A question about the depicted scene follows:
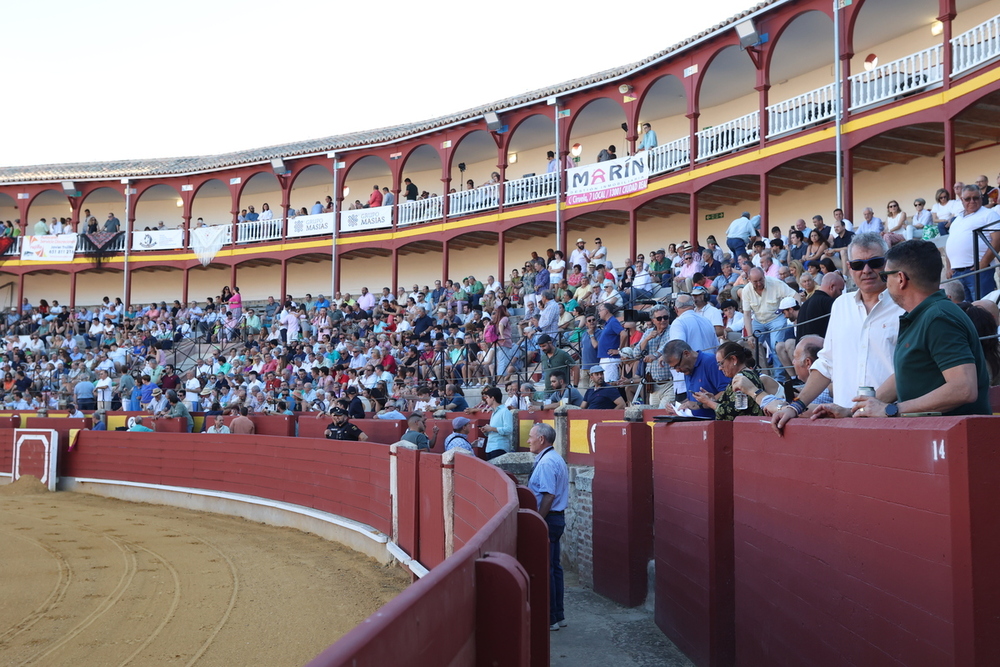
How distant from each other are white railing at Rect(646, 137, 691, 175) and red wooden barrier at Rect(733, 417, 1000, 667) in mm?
16464

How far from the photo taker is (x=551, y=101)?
2314 centimetres

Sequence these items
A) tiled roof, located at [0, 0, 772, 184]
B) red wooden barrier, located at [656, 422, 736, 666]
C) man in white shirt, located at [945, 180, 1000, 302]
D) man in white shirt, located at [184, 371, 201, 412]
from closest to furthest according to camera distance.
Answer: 1. red wooden barrier, located at [656, 422, 736, 666]
2. man in white shirt, located at [945, 180, 1000, 302]
3. man in white shirt, located at [184, 371, 201, 412]
4. tiled roof, located at [0, 0, 772, 184]

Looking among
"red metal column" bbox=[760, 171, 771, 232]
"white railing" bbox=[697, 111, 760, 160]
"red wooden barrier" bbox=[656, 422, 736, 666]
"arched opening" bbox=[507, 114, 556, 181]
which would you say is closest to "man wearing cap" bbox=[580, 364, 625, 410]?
"red wooden barrier" bbox=[656, 422, 736, 666]

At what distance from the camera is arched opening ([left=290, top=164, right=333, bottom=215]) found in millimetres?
30875

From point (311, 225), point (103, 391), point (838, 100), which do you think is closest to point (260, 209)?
point (311, 225)

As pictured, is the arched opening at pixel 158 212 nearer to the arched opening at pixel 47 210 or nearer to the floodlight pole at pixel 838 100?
the arched opening at pixel 47 210

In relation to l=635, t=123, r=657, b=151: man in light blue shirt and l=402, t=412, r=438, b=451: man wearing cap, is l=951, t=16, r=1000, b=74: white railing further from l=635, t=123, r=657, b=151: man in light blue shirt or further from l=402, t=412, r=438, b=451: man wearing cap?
l=402, t=412, r=438, b=451: man wearing cap

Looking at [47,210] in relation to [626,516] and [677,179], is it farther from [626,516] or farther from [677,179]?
[626,516]

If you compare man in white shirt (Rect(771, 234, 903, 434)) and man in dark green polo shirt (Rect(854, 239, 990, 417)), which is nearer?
man in dark green polo shirt (Rect(854, 239, 990, 417))

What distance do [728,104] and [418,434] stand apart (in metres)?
15.1

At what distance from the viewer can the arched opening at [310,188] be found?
30.9m

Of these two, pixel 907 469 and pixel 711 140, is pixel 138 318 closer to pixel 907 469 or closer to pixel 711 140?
pixel 711 140

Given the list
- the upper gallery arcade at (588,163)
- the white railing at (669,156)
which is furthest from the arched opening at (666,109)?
the white railing at (669,156)

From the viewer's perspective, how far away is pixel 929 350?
2963 millimetres
